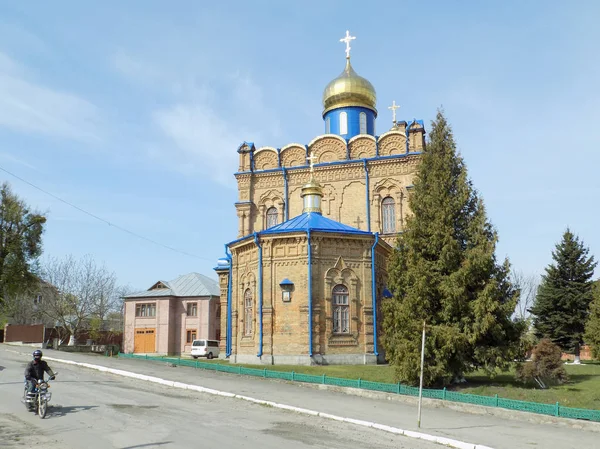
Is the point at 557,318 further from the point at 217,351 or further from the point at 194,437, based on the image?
the point at 194,437

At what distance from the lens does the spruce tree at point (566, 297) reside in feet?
110

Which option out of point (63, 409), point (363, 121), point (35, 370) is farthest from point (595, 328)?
point (35, 370)

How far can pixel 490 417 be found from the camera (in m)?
12.5

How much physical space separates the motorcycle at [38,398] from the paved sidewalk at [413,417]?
17.2ft

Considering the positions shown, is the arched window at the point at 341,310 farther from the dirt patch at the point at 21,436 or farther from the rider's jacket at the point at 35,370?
the dirt patch at the point at 21,436

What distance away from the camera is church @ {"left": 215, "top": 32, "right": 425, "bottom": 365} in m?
22.8

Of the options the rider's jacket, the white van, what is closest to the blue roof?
the white van

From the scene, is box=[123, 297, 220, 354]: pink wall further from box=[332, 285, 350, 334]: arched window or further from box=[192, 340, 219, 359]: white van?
box=[332, 285, 350, 334]: arched window

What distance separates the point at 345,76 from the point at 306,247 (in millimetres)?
17439

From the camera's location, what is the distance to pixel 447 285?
52.1ft

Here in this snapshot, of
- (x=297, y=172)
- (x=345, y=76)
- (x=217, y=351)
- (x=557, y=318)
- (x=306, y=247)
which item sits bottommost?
(x=217, y=351)

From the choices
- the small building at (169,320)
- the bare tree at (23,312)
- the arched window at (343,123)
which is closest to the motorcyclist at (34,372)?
the arched window at (343,123)

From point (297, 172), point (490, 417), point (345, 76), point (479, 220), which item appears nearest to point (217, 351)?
point (297, 172)

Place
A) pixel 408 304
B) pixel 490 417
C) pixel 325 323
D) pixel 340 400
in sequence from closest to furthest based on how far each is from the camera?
pixel 490 417 < pixel 340 400 < pixel 408 304 < pixel 325 323
